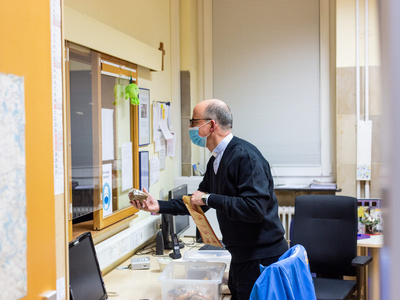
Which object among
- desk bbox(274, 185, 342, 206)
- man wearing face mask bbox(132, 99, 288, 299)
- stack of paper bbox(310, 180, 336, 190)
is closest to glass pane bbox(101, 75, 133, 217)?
man wearing face mask bbox(132, 99, 288, 299)

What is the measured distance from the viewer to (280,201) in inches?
192

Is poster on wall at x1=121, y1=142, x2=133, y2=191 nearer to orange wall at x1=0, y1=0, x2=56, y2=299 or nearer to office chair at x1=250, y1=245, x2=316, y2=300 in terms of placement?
office chair at x1=250, y1=245, x2=316, y2=300

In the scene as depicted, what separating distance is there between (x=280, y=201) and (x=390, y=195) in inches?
185

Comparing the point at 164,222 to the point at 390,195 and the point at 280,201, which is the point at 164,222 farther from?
the point at 390,195

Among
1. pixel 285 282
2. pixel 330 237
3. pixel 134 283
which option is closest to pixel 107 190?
pixel 134 283

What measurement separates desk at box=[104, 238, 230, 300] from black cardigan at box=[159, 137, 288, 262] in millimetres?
410

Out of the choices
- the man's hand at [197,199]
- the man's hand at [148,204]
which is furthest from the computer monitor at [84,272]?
the man's hand at [197,199]

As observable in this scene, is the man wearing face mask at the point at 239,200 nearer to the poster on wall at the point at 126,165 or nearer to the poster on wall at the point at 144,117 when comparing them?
the poster on wall at the point at 126,165

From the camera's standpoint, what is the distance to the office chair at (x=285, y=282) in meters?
2.04

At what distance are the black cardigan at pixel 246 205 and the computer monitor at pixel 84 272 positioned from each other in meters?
0.62

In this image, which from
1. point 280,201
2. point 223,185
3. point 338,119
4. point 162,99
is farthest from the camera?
point 280,201

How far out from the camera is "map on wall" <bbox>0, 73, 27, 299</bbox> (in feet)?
3.61

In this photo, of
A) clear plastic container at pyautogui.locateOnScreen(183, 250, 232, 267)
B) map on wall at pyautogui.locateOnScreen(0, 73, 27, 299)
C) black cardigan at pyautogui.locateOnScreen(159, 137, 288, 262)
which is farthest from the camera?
clear plastic container at pyautogui.locateOnScreen(183, 250, 232, 267)

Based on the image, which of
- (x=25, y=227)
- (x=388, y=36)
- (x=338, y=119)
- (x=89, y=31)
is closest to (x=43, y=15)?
(x=25, y=227)
